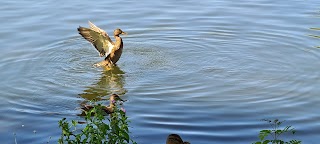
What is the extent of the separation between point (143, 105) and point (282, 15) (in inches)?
238

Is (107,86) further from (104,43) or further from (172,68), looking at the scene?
(104,43)

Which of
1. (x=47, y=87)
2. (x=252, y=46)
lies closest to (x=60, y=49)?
(x=47, y=87)

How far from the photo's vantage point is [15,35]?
13570 mm

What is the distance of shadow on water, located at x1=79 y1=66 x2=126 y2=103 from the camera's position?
34.7ft

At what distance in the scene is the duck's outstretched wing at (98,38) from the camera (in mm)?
12300

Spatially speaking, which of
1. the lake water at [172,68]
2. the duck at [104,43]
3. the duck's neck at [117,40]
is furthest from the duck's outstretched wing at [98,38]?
the lake water at [172,68]

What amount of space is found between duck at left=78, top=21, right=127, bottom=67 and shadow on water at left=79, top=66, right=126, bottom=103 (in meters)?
0.19

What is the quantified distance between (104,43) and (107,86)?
1.72 meters

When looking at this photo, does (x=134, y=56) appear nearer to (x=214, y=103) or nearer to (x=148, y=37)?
(x=148, y=37)

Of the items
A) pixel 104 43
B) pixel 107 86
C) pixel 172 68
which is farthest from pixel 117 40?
pixel 107 86

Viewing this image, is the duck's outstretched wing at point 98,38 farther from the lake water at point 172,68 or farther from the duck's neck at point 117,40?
the lake water at point 172,68

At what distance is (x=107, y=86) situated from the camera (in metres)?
11.1

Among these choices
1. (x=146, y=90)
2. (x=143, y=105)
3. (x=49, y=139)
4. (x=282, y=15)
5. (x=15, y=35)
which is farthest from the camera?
(x=282, y=15)

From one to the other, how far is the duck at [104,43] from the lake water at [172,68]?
20 centimetres
